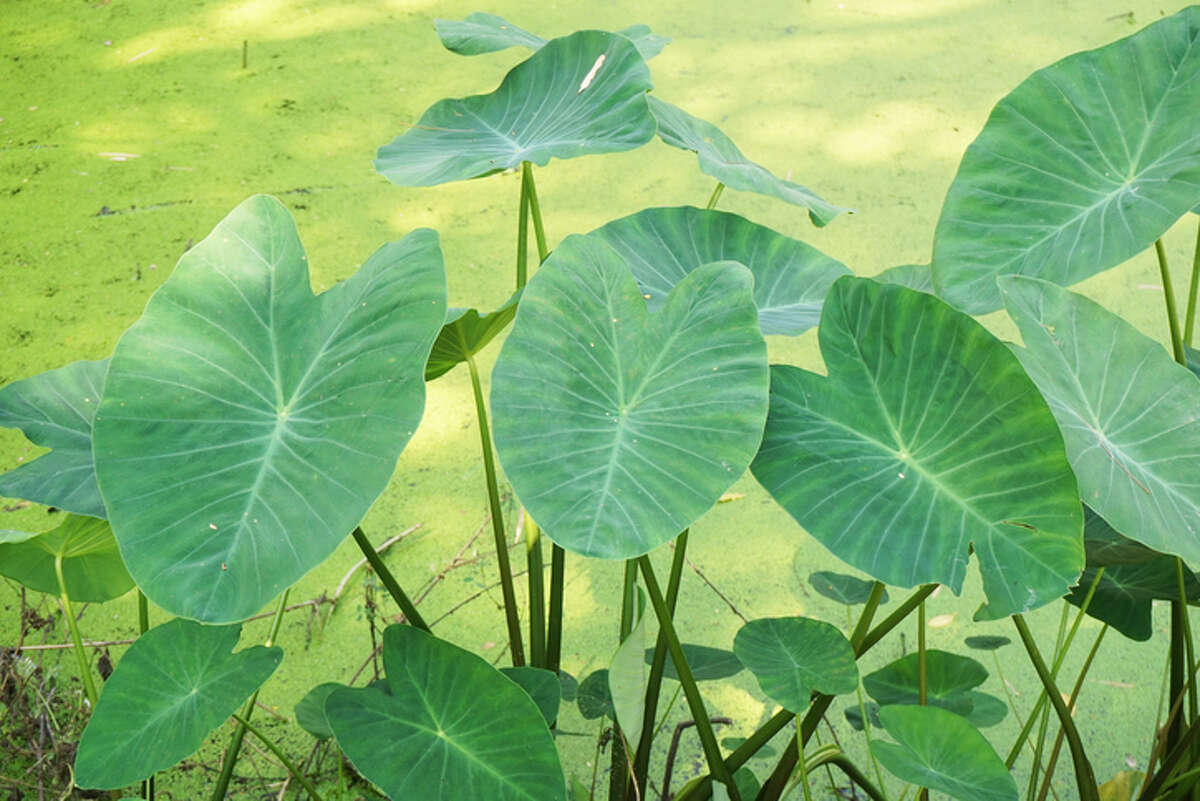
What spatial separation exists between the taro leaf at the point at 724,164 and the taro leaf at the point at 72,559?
61 cm

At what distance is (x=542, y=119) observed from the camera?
1.07 m

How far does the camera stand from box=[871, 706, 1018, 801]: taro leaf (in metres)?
0.74

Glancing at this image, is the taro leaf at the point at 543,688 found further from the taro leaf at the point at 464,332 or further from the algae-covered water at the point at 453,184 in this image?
the algae-covered water at the point at 453,184

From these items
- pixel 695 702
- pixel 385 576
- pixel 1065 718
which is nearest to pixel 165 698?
pixel 385 576

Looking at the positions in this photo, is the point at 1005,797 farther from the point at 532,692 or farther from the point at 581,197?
the point at 581,197

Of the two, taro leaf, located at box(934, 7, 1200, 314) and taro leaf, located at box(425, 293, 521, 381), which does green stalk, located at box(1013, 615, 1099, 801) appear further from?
taro leaf, located at box(425, 293, 521, 381)

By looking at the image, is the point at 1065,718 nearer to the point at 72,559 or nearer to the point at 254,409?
the point at 254,409

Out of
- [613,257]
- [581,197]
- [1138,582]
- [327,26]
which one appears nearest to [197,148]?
[327,26]

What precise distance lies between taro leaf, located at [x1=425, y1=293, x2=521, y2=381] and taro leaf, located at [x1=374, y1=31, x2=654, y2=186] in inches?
5.6

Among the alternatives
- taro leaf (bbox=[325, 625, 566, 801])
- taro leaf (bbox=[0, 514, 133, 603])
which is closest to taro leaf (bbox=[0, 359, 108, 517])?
taro leaf (bbox=[0, 514, 133, 603])

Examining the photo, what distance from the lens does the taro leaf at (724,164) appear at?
3.08ft

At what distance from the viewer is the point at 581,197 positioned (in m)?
1.99

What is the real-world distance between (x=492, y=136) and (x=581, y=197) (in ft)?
2.99

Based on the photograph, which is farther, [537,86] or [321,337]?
[537,86]
